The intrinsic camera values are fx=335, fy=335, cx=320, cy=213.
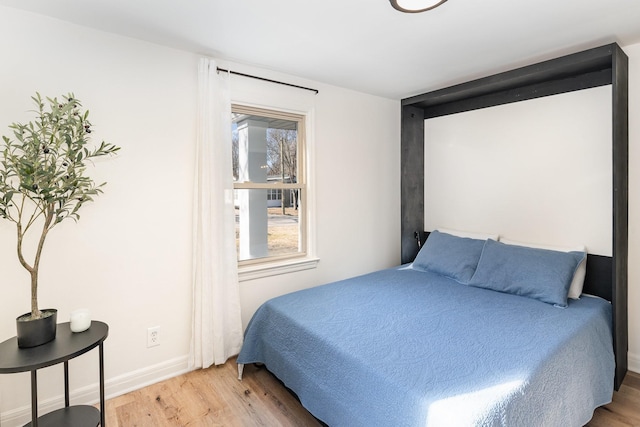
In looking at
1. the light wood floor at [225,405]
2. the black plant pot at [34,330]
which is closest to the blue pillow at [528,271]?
the light wood floor at [225,405]

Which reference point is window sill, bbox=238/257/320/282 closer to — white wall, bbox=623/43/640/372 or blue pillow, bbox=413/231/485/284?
blue pillow, bbox=413/231/485/284

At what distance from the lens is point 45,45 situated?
1.92m

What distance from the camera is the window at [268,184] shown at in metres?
2.81

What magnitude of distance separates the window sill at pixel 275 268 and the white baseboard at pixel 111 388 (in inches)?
28.9

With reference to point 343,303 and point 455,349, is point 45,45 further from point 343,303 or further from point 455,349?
point 455,349

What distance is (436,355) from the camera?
5.44ft

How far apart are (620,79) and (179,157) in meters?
3.03

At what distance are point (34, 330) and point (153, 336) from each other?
0.87m

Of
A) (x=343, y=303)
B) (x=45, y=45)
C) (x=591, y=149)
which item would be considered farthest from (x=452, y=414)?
(x=45, y=45)

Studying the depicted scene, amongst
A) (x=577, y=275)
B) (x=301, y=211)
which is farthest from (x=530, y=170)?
(x=301, y=211)

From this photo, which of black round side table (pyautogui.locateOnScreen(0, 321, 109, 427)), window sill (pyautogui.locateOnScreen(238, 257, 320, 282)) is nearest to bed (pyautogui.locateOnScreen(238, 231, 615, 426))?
window sill (pyautogui.locateOnScreen(238, 257, 320, 282))

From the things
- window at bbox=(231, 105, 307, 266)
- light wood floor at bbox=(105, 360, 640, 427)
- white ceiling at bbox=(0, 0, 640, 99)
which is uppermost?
white ceiling at bbox=(0, 0, 640, 99)

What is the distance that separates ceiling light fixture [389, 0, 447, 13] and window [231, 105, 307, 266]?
1404mm

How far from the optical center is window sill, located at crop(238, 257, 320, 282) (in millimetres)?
2734
